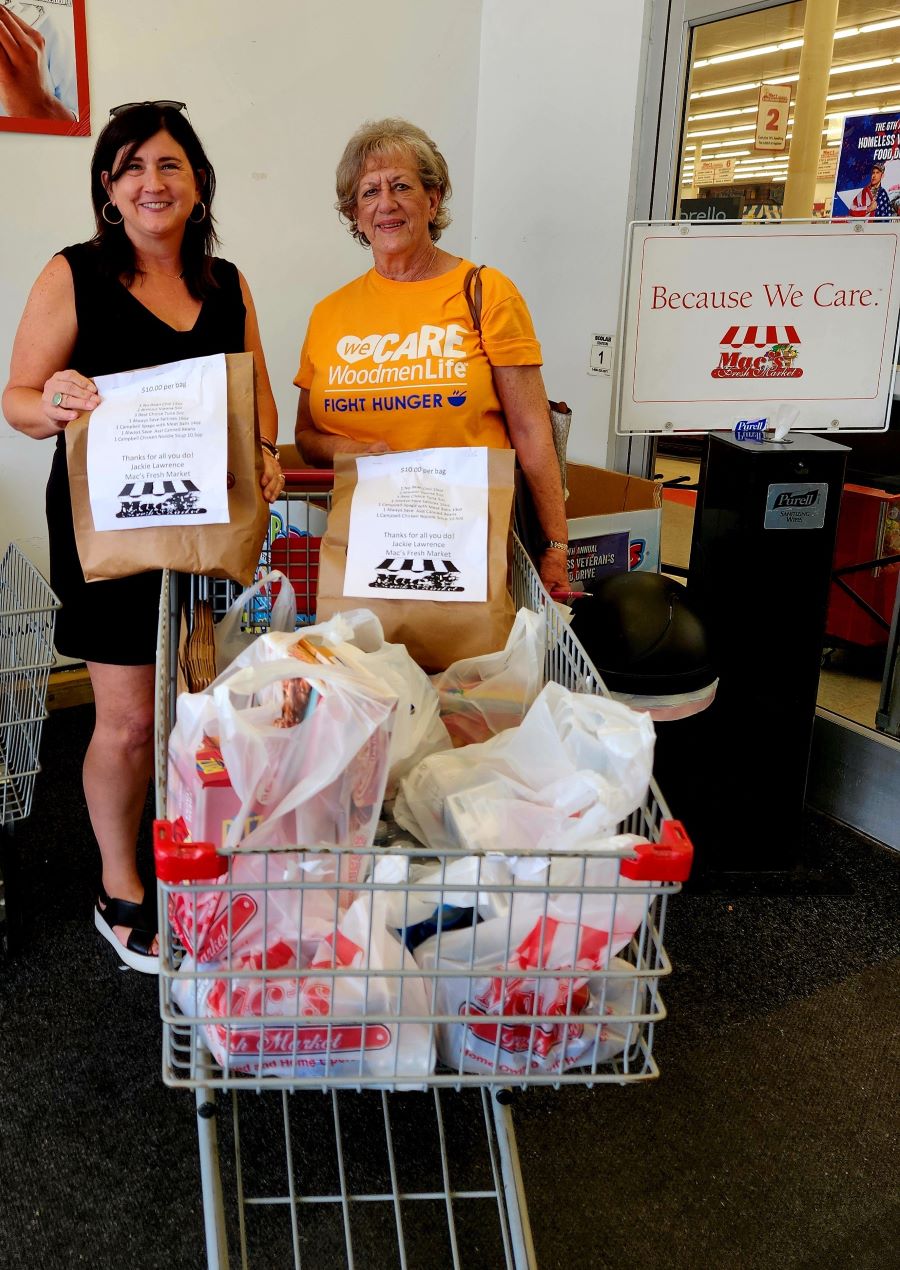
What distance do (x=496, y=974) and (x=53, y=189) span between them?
2927 mm

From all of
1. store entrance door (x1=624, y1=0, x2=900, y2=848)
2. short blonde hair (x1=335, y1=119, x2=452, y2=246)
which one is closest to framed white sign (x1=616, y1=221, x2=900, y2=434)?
store entrance door (x1=624, y1=0, x2=900, y2=848)

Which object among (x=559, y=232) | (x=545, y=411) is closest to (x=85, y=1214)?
(x=545, y=411)

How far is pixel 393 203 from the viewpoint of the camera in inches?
80.7

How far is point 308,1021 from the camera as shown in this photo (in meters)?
0.94

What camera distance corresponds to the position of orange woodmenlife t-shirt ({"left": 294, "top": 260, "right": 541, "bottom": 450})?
6.60ft

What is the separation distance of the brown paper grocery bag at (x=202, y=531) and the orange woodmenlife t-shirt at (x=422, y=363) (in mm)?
593

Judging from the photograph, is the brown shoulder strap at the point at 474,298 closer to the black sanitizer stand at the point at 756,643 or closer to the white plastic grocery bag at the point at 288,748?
the black sanitizer stand at the point at 756,643

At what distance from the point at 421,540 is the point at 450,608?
11cm

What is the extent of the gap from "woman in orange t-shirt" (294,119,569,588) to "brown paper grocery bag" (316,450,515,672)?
1.44 ft

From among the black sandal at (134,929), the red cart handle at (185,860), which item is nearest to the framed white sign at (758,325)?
the black sandal at (134,929)

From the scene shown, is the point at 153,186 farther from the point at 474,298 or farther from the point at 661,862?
the point at 661,862

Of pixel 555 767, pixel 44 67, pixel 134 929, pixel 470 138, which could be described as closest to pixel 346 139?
pixel 470 138

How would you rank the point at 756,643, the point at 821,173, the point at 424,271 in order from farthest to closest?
the point at 821,173 < the point at 756,643 < the point at 424,271

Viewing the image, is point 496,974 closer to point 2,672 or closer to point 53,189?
point 2,672
